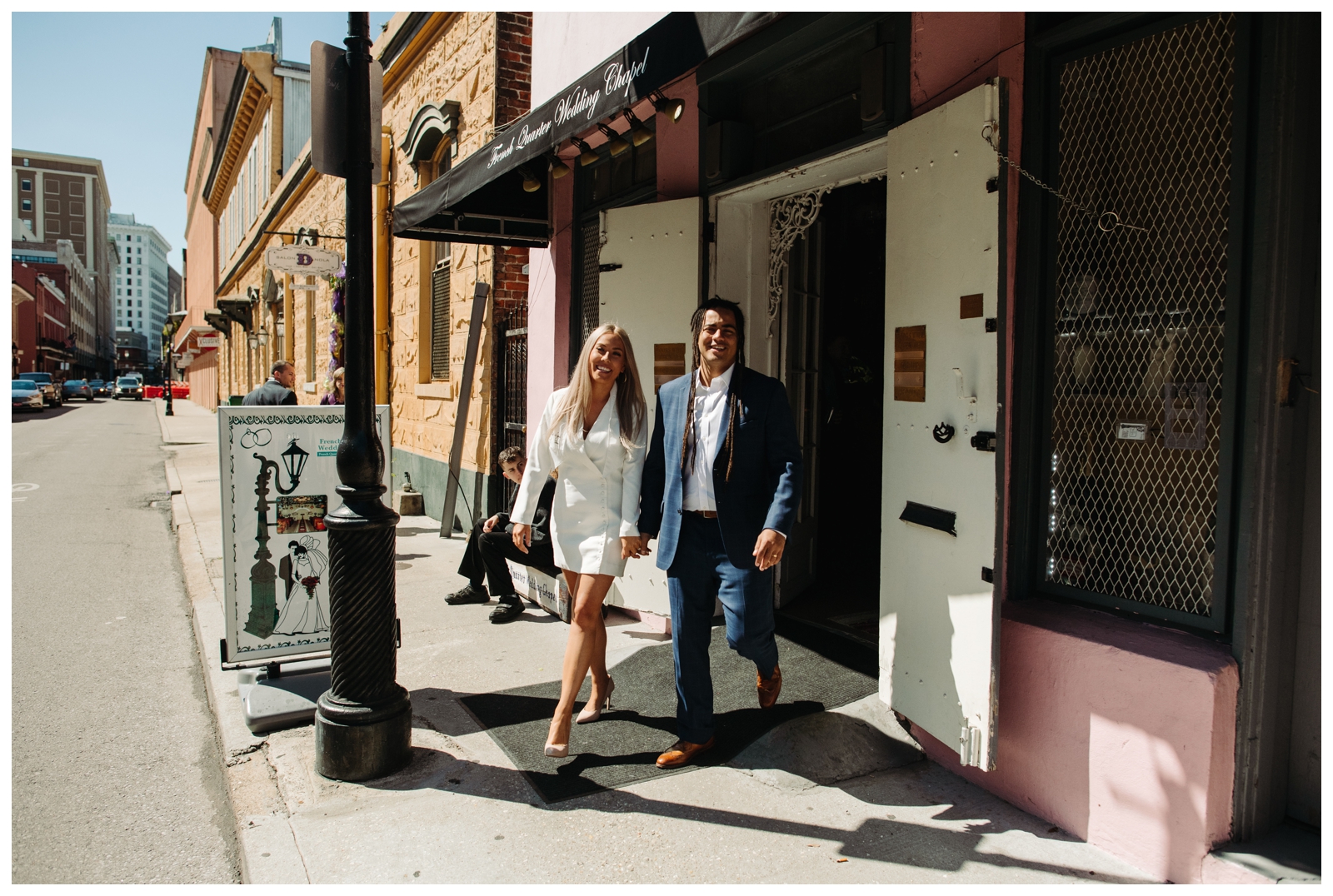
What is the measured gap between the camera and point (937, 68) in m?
3.58

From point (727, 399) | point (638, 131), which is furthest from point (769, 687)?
point (638, 131)

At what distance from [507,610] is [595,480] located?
2398 mm

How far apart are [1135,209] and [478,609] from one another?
4743 mm

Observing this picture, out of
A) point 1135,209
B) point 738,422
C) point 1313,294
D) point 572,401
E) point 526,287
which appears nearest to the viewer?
point 1313,294

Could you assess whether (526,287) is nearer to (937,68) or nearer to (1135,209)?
(937,68)

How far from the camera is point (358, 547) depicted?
11.4 feet

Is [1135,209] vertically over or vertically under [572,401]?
over

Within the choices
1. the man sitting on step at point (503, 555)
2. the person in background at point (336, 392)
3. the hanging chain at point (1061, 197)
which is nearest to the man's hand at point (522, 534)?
the man sitting on step at point (503, 555)

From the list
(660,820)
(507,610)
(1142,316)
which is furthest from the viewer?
(507,610)

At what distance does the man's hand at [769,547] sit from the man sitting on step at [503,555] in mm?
2356

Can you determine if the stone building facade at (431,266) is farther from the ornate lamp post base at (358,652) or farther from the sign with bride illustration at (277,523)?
the ornate lamp post base at (358,652)

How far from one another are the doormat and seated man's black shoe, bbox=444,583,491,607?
1.79 metres

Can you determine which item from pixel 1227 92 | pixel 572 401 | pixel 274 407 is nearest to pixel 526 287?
pixel 274 407

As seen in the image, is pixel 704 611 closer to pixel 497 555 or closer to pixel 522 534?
pixel 522 534
